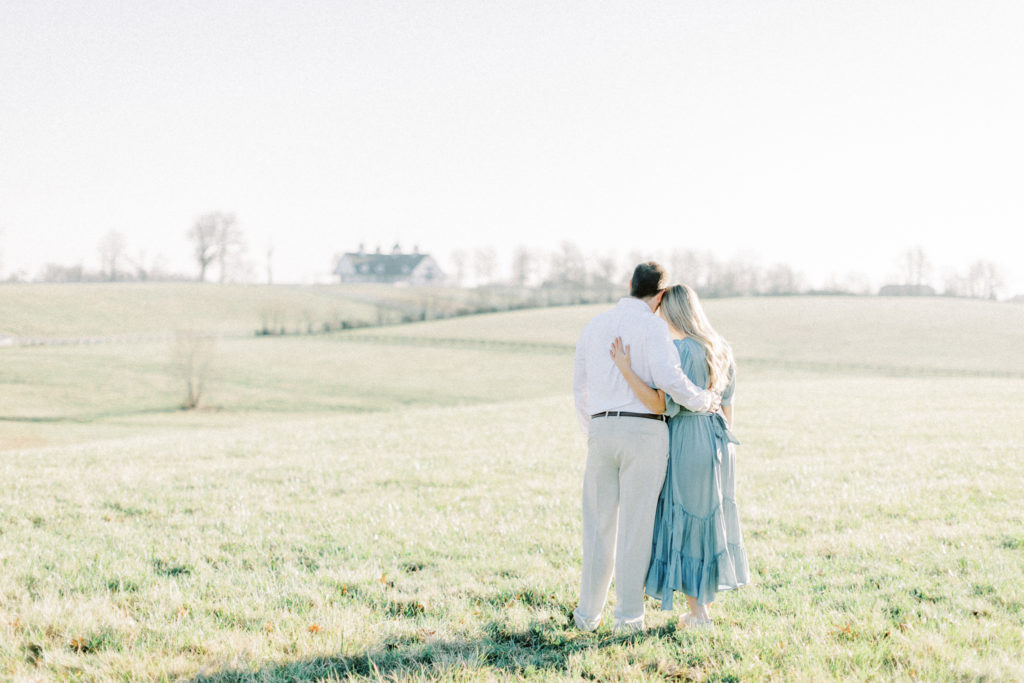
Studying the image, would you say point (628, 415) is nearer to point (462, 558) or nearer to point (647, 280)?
point (647, 280)

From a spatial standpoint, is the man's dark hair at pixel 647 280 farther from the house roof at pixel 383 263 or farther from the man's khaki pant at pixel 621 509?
the house roof at pixel 383 263

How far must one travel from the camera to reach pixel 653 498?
5.23 meters

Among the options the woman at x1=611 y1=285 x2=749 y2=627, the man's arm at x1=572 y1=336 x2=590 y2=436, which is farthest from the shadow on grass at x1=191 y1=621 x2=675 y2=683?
the man's arm at x1=572 y1=336 x2=590 y2=436

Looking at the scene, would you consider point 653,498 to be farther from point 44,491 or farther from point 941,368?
point 941,368

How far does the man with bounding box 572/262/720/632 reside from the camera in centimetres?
513

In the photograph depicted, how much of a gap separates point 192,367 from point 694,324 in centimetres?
4734

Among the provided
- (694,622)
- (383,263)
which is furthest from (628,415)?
(383,263)

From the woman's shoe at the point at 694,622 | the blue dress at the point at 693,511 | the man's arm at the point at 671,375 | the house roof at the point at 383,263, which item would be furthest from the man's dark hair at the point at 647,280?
the house roof at the point at 383,263

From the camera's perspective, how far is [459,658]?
4691 millimetres

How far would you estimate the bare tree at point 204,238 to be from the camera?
130 m

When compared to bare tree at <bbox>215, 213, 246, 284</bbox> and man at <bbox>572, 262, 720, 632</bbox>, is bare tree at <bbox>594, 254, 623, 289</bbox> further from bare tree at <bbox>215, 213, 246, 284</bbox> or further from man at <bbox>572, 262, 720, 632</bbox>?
man at <bbox>572, 262, 720, 632</bbox>

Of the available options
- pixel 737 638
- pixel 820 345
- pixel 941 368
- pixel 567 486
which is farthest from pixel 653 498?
pixel 820 345

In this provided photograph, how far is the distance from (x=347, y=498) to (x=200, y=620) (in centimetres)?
484

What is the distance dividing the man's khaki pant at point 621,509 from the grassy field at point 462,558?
0.76 feet
